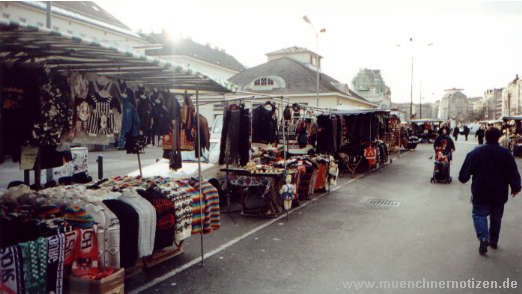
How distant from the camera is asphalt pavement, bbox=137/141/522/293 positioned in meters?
4.41

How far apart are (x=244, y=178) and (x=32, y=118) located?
4631 millimetres

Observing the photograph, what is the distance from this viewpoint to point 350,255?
5.37 m

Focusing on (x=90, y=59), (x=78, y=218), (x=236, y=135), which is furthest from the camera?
(x=236, y=135)

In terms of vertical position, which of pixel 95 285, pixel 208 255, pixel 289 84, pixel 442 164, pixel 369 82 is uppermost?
pixel 369 82

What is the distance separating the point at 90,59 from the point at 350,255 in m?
4.37

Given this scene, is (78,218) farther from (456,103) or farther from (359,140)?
(456,103)

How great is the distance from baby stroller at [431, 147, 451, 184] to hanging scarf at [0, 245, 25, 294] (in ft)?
38.6

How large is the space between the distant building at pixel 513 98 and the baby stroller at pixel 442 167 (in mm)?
86826

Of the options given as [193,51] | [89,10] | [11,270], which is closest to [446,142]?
[11,270]

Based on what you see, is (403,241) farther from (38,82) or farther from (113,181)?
(38,82)

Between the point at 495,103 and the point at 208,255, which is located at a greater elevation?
the point at 495,103

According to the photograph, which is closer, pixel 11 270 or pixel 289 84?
pixel 11 270

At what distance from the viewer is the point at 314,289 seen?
14.0 feet

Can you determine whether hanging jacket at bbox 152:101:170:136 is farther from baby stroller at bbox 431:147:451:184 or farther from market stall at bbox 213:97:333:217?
baby stroller at bbox 431:147:451:184
